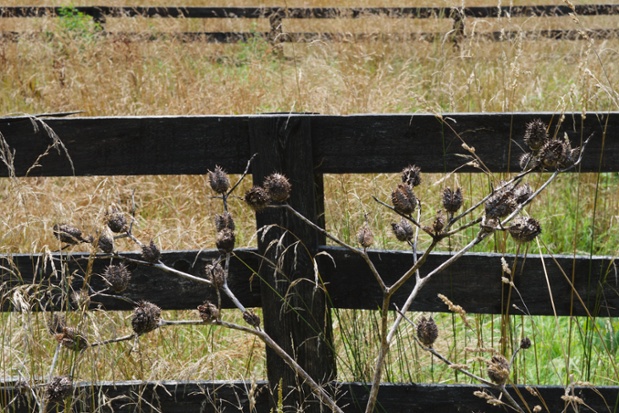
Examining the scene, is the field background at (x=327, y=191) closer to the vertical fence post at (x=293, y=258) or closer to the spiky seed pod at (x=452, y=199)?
the vertical fence post at (x=293, y=258)

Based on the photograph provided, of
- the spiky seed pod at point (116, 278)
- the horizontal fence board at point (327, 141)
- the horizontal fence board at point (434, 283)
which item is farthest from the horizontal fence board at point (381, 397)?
the spiky seed pod at point (116, 278)

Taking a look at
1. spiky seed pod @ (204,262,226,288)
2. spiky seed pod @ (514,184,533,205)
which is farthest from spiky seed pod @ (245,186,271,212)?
spiky seed pod @ (514,184,533,205)

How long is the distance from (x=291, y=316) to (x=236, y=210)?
7.19 ft

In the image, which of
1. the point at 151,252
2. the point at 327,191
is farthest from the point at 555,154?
the point at 327,191


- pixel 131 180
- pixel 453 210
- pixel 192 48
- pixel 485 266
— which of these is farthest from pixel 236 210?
pixel 192 48

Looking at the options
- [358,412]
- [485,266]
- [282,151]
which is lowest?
[358,412]

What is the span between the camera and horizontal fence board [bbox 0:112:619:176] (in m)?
2.65

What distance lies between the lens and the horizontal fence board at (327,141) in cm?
265

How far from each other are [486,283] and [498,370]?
49.6 inches

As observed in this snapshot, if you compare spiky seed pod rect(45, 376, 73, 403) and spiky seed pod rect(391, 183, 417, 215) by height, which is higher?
spiky seed pod rect(391, 183, 417, 215)

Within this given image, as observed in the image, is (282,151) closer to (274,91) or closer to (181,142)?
(181,142)

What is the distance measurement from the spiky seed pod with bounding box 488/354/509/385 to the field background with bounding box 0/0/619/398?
0.82 meters

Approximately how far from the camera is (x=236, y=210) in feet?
16.1

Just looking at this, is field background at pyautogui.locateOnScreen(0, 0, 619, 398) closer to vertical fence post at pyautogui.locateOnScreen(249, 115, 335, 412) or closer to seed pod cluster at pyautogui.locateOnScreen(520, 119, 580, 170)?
vertical fence post at pyautogui.locateOnScreen(249, 115, 335, 412)
